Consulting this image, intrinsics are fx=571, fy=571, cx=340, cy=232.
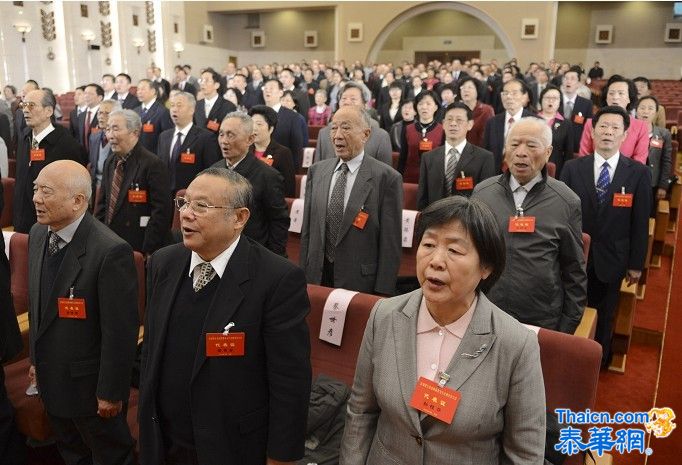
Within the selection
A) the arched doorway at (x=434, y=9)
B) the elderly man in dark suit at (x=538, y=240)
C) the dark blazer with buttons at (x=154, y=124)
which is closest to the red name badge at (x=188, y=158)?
the dark blazer with buttons at (x=154, y=124)

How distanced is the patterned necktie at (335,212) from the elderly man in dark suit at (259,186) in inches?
11.5

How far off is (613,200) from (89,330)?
269 cm

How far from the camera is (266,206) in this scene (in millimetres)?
3066

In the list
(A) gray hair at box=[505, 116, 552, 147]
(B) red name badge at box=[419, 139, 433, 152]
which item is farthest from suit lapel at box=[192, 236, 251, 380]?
(B) red name badge at box=[419, 139, 433, 152]

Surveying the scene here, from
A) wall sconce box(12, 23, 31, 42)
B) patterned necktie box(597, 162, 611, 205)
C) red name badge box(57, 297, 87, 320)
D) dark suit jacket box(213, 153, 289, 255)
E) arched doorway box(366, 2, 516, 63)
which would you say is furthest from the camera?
arched doorway box(366, 2, 516, 63)

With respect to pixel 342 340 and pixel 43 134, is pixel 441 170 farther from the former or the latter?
pixel 43 134

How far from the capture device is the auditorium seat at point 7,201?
4.83 meters

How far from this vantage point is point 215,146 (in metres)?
4.49

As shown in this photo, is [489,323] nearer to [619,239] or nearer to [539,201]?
[539,201]

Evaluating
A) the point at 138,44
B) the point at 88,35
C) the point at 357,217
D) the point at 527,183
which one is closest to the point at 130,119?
the point at 357,217

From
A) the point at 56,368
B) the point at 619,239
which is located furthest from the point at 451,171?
the point at 56,368

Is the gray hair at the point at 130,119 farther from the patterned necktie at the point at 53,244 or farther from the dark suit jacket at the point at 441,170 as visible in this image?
the dark suit jacket at the point at 441,170

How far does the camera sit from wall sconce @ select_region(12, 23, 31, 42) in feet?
45.1

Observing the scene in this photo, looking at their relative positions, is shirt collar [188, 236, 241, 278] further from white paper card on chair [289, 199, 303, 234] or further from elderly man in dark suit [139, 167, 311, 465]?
white paper card on chair [289, 199, 303, 234]
